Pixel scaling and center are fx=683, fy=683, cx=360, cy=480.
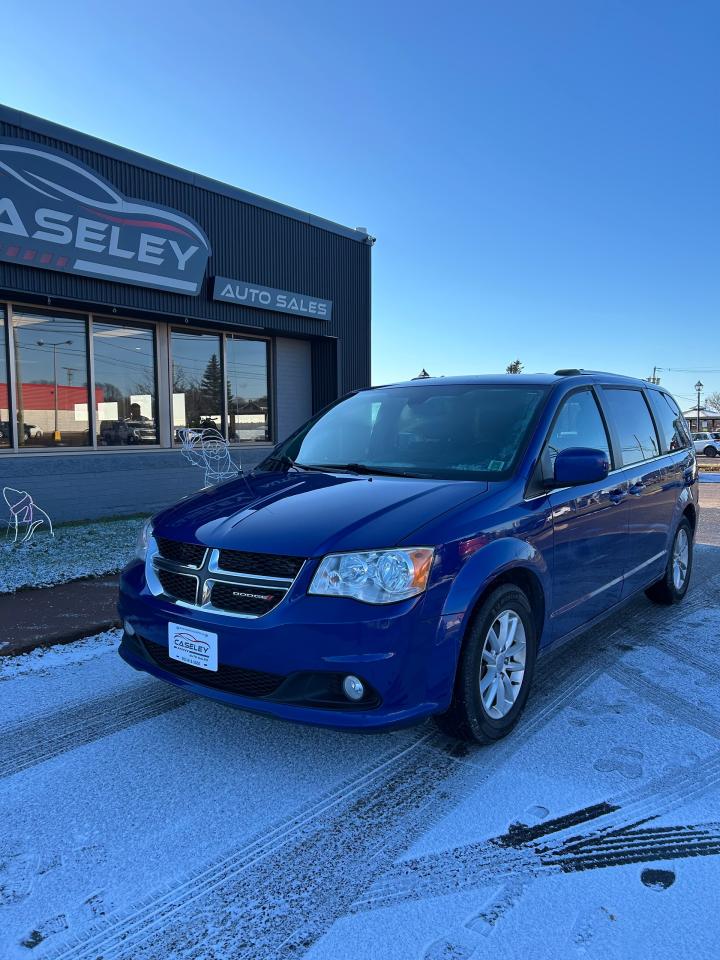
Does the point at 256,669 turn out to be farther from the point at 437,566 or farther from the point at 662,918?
the point at 662,918

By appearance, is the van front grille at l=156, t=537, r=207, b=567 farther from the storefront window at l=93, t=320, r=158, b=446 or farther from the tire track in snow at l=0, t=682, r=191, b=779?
the storefront window at l=93, t=320, r=158, b=446

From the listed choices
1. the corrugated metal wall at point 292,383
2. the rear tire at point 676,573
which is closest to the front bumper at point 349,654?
the rear tire at point 676,573

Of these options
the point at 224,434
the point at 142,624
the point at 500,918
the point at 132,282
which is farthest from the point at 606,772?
the point at 224,434

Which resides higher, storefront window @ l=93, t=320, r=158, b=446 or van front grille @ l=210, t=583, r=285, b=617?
storefront window @ l=93, t=320, r=158, b=446

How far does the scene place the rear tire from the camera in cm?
537

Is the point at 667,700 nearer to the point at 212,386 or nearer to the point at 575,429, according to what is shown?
the point at 575,429

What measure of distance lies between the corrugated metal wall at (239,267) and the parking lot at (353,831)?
754 centimetres

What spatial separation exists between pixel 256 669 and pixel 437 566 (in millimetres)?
832

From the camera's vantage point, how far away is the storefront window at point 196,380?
11.9 meters

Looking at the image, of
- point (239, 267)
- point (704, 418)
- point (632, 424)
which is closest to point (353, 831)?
point (632, 424)

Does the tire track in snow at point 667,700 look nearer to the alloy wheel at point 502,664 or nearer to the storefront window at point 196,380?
the alloy wheel at point 502,664

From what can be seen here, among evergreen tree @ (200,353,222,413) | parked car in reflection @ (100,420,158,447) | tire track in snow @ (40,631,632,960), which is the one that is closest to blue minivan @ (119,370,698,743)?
tire track in snow @ (40,631,632,960)

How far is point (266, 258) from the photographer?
1228 centimetres

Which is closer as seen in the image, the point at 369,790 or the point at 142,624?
the point at 369,790
